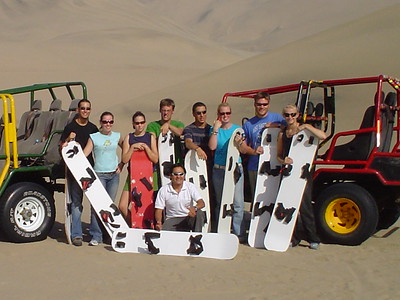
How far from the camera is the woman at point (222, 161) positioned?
7980mm

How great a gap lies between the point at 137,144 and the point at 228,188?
126cm

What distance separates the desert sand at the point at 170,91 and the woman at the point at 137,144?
788 mm

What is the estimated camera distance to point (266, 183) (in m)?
8.06

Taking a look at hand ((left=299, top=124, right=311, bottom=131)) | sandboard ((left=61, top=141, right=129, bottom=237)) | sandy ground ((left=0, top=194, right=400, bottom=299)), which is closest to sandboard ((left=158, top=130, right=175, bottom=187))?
sandboard ((left=61, top=141, right=129, bottom=237))

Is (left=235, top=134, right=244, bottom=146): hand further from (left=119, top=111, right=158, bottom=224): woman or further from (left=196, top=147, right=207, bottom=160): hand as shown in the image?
(left=119, top=111, right=158, bottom=224): woman

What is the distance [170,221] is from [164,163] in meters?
0.92

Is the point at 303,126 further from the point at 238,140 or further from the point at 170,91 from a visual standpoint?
the point at 170,91

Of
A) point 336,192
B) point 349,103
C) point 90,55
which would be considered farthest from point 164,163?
point 90,55

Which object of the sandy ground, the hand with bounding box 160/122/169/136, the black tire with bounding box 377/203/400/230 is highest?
the hand with bounding box 160/122/169/136

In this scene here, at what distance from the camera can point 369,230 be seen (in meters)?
7.70

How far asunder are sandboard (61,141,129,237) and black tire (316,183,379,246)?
2.46 metres

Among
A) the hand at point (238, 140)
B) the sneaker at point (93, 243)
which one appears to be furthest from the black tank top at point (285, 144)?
the sneaker at point (93, 243)

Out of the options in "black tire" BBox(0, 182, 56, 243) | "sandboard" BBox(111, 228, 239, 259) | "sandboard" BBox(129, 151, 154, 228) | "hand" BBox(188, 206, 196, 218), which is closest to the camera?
"sandboard" BBox(111, 228, 239, 259)

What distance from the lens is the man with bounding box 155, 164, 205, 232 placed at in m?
7.65
